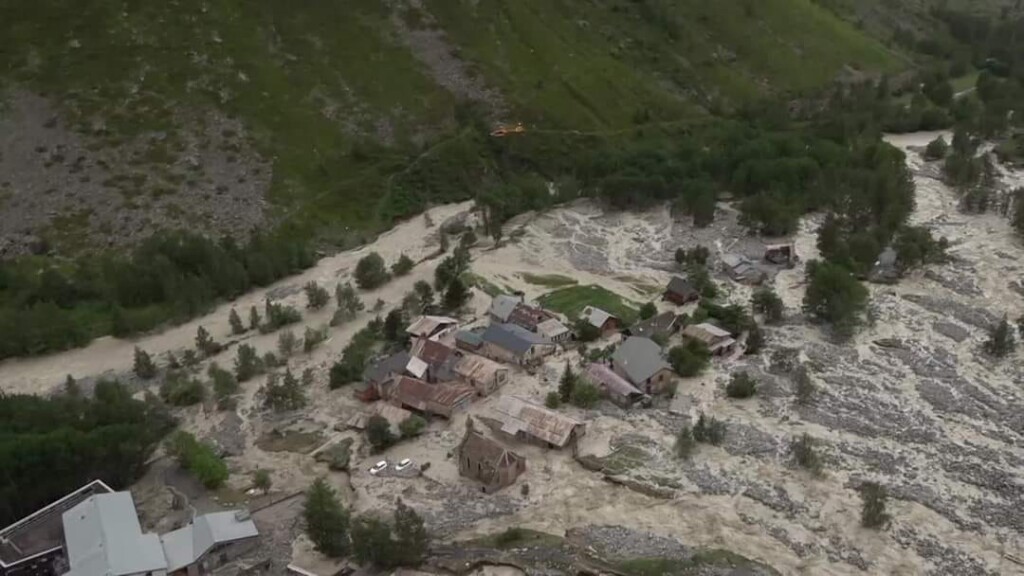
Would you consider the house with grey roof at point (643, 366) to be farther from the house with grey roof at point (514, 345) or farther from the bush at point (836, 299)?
the bush at point (836, 299)

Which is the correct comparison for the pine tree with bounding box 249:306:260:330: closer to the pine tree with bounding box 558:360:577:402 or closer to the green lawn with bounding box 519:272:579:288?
the green lawn with bounding box 519:272:579:288

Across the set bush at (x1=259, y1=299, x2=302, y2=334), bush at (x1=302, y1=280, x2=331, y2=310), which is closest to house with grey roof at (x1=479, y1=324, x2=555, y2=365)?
bush at (x1=302, y1=280, x2=331, y2=310)

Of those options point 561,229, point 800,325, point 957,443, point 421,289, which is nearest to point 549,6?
point 561,229

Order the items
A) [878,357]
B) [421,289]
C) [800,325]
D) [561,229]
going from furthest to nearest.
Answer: [561,229], [421,289], [800,325], [878,357]

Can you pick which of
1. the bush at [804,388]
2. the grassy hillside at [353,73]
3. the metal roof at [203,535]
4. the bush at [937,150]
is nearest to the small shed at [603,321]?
the bush at [804,388]

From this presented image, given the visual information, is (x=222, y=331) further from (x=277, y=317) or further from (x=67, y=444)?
(x=67, y=444)

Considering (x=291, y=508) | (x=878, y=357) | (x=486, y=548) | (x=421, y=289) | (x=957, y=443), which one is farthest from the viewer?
(x=421, y=289)

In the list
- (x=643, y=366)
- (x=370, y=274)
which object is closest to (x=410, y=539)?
(x=643, y=366)

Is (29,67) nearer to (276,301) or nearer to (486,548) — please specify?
(276,301)
